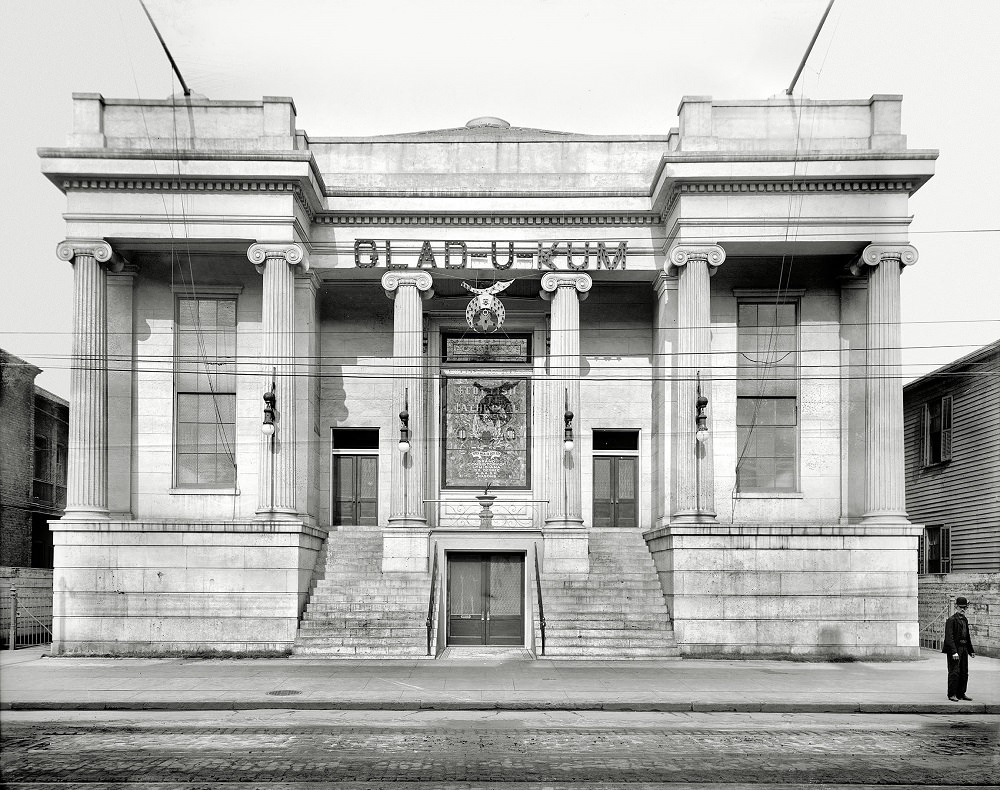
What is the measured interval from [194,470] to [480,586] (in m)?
8.02

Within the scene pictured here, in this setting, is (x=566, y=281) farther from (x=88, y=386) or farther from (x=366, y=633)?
(x=88, y=386)

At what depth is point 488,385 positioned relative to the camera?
97.0ft

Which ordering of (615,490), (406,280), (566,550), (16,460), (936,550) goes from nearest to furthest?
1. (566,550)
2. (406,280)
3. (615,490)
4. (16,460)
5. (936,550)

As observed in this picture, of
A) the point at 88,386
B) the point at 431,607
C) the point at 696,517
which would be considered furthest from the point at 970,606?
the point at 88,386

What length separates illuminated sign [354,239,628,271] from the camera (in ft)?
89.6

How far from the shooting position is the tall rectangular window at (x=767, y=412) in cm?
2728

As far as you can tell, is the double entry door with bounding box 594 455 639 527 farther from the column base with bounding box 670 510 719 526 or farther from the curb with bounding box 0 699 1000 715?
the curb with bounding box 0 699 1000 715

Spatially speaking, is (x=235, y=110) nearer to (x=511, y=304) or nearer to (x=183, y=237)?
(x=183, y=237)

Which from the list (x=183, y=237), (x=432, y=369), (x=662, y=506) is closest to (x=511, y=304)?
(x=432, y=369)

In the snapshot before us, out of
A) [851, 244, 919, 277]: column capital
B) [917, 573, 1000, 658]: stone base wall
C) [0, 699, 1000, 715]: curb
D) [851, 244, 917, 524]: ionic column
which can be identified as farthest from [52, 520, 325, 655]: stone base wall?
[917, 573, 1000, 658]: stone base wall

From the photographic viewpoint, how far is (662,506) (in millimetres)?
26609

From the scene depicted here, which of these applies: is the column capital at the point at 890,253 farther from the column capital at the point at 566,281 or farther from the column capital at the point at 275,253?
the column capital at the point at 275,253

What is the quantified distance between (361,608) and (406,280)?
28.0ft

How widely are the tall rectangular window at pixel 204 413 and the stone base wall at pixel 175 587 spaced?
9.26 ft
